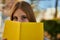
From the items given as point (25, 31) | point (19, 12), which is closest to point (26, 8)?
point (19, 12)

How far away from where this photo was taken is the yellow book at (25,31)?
0.36 m

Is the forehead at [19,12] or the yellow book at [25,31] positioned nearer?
the yellow book at [25,31]

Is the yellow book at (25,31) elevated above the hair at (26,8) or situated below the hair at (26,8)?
below

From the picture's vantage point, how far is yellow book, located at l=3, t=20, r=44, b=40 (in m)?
0.36

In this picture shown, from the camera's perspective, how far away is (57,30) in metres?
0.28

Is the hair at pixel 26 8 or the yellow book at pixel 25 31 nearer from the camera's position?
the yellow book at pixel 25 31

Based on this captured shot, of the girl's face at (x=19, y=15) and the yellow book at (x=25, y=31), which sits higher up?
the girl's face at (x=19, y=15)

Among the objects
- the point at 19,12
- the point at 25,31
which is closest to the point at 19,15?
the point at 19,12

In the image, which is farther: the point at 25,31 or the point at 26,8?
the point at 26,8

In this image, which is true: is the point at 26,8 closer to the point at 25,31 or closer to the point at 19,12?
the point at 19,12

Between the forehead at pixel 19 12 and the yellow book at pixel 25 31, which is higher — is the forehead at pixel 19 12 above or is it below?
above

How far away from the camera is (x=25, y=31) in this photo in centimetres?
37

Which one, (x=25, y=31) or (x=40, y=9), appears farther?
(x=40, y=9)

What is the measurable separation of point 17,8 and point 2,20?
84 millimetres
